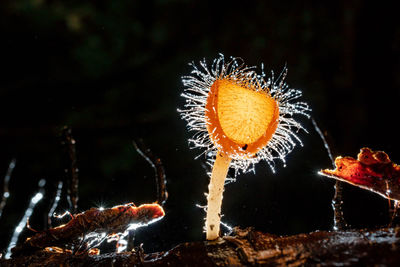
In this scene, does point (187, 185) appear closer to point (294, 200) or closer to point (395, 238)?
point (294, 200)

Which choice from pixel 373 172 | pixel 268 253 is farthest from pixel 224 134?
pixel 373 172

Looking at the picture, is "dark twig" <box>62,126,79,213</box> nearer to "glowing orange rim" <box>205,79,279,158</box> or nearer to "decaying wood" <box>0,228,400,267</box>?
"decaying wood" <box>0,228,400,267</box>

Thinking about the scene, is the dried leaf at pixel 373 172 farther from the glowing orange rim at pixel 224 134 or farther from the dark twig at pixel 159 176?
the dark twig at pixel 159 176

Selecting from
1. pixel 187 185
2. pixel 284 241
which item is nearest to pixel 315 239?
pixel 284 241

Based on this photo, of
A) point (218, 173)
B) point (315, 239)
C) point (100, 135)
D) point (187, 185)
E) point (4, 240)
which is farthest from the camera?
point (187, 185)

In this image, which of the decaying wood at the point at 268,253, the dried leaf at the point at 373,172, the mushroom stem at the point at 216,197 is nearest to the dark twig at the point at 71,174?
the decaying wood at the point at 268,253

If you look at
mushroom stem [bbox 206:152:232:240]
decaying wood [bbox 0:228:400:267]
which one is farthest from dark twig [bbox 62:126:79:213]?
mushroom stem [bbox 206:152:232:240]
